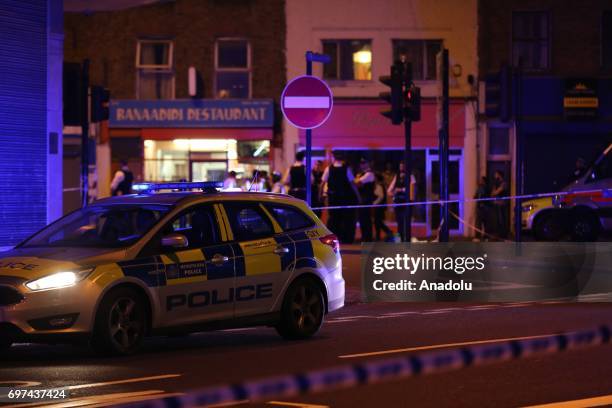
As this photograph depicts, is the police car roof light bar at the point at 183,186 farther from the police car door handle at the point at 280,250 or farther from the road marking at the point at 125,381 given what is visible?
the road marking at the point at 125,381

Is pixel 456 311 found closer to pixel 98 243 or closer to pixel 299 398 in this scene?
pixel 98 243

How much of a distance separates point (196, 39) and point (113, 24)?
7.75 feet

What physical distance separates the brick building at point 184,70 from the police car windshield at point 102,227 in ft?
81.2

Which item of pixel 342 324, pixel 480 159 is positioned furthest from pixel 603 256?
pixel 480 159

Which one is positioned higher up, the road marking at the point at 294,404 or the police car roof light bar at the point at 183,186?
the police car roof light bar at the point at 183,186

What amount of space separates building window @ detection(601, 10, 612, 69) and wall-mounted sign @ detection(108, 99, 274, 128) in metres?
9.35

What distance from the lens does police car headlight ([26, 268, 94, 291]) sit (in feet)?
35.9

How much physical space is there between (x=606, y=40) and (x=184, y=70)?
1183 centimetres

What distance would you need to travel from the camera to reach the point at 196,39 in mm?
37719

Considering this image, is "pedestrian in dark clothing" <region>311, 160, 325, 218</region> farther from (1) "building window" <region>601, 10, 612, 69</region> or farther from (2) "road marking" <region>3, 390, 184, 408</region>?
(2) "road marking" <region>3, 390, 184, 408</region>

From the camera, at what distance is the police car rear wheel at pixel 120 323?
36.3 ft

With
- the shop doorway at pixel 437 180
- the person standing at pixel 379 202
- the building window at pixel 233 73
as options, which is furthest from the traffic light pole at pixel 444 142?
the building window at pixel 233 73

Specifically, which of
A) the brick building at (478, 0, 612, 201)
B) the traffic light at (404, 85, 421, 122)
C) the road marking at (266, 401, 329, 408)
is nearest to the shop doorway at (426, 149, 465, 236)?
the brick building at (478, 0, 612, 201)

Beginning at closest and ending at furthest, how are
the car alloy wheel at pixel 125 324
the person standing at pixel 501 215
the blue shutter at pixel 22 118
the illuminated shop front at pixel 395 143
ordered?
the car alloy wheel at pixel 125 324 → the blue shutter at pixel 22 118 → the person standing at pixel 501 215 → the illuminated shop front at pixel 395 143
